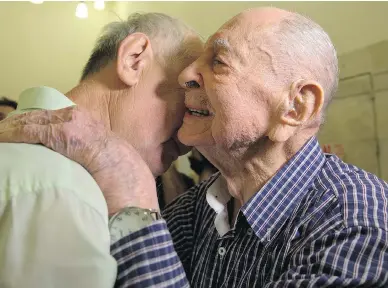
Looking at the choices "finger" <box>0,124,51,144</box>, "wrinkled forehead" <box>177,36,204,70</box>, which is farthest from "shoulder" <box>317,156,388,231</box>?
"finger" <box>0,124,51,144</box>

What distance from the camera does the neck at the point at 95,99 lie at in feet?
3.45

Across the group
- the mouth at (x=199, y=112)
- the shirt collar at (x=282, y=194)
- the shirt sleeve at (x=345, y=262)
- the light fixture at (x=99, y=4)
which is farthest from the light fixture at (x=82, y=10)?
the shirt sleeve at (x=345, y=262)

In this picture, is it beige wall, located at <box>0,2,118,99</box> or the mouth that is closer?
the mouth

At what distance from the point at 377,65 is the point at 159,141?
4.38 ft

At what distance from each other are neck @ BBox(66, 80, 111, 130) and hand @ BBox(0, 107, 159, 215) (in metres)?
0.21

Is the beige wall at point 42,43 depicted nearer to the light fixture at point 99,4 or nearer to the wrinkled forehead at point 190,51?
the light fixture at point 99,4

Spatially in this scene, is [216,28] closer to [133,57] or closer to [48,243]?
[133,57]

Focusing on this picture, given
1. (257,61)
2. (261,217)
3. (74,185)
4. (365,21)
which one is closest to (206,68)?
(257,61)

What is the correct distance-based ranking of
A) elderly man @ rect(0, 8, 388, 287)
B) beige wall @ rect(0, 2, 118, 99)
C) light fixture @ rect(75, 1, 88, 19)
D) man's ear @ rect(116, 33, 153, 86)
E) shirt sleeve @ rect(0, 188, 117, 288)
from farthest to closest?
beige wall @ rect(0, 2, 118, 99), light fixture @ rect(75, 1, 88, 19), man's ear @ rect(116, 33, 153, 86), elderly man @ rect(0, 8, 388, 287), shirt sleeve @ rect(0, 188, 117, 288)

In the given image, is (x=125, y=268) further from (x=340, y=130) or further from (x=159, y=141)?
(x=340, y=130)

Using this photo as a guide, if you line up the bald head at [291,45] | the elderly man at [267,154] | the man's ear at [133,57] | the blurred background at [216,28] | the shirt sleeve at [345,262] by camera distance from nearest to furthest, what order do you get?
the shirt sleeve at [345,262] < the elderly man at [267,154] < the bald head at [291,45] < the man's ear at [133,57] < the blurred background at [216,28]

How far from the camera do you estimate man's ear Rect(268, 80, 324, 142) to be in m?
0.97

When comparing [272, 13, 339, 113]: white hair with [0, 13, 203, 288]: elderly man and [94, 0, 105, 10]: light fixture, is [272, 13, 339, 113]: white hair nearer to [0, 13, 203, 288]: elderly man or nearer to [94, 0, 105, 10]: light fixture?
[0, 13, 203, 288]: elderly man

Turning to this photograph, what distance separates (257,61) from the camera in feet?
3.20
